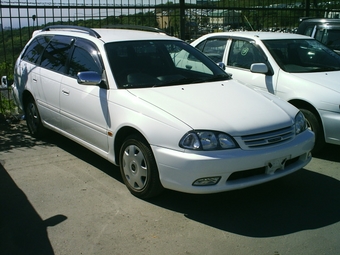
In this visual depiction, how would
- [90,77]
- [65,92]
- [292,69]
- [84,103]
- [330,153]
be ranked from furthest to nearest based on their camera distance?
1. [292,69]
2. [330,153]
3. [65,92]
4. [84,103]
5. [90,77]

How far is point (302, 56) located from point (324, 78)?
2.87 feet

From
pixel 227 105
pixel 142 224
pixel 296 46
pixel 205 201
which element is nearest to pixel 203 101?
pixel 227 105

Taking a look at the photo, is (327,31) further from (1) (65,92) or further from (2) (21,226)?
(2) (21,226)

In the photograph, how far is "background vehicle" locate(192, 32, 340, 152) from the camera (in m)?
5.82

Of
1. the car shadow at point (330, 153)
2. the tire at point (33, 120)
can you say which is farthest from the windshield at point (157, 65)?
the tire at point (33, 120)

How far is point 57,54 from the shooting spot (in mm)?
6152

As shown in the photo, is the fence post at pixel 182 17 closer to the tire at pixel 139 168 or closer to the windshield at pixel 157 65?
the windshield at pixel 157 65

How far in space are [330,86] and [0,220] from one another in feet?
14.0

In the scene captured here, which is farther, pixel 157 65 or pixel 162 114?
pixel 157 65

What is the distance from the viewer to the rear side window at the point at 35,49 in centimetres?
658

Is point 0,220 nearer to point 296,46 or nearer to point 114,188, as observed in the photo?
point 114,188

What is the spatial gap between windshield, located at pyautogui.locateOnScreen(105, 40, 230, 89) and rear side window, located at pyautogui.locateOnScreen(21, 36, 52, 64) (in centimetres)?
168

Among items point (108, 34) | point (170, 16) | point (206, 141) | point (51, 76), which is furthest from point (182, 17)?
point (206, 141)

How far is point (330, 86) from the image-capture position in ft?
19.3
